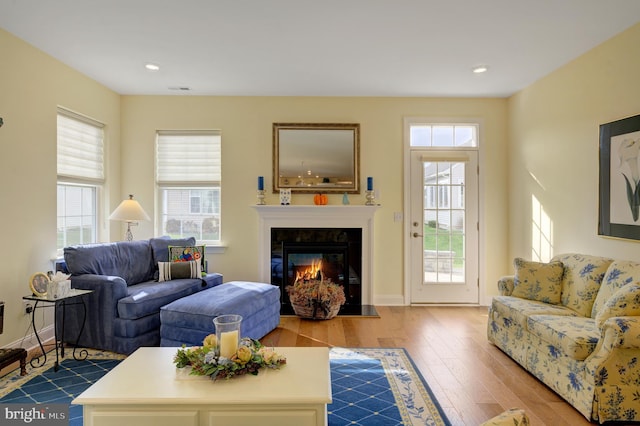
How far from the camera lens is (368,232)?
4750 millimetres

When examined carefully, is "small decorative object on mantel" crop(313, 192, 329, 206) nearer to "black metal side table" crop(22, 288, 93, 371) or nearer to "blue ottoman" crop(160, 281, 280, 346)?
"blue ottoman" crop(160, 281, 280, 346)

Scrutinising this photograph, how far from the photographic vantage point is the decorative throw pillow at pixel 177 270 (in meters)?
3.91

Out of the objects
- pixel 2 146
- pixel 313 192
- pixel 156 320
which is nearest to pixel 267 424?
pixel 156 320

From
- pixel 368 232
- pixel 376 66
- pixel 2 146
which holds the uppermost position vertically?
pixel 376 66

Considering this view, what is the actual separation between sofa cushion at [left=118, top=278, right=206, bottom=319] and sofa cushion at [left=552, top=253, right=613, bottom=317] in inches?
134

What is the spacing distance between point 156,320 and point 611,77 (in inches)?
174

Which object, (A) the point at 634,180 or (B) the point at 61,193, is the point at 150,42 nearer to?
(B) the point at 61,193

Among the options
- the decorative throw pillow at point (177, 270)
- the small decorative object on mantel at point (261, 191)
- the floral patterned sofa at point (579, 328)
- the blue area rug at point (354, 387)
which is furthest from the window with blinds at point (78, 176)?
the floral patterned sofa at point (579, 328)

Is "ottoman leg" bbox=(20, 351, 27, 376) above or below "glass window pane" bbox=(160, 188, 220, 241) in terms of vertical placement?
below

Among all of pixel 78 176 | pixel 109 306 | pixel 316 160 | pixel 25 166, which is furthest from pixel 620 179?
pixel 78 176

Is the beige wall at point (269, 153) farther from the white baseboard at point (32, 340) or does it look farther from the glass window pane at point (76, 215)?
the white baseboard at point (32, 340)

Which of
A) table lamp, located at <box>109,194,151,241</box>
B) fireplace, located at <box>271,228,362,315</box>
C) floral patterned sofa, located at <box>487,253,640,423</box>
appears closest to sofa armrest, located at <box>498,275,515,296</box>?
floral patterned sofa, located at <box>487,253,640,423</box>

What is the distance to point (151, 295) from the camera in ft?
10.8

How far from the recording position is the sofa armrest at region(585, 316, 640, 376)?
6.92 feet
